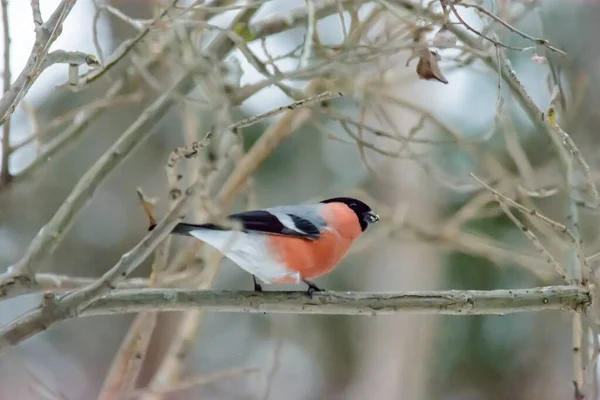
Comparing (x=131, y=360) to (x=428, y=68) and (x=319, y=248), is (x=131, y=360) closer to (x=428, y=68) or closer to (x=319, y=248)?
(x=319, y=248)

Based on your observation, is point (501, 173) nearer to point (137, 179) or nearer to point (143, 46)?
point (143, 46)

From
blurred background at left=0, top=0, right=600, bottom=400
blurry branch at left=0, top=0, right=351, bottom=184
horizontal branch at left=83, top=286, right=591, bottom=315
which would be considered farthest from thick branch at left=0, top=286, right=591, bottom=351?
blurred background at left=0, top=0, right=600, bottom=400

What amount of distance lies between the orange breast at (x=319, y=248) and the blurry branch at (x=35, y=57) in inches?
12.9

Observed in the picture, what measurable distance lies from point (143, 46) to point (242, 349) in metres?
0.75

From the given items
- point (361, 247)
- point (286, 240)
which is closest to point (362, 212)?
point (286, 240)

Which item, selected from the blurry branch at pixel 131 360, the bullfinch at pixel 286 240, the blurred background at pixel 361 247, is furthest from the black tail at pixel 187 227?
the blurred background at pixel 361 247

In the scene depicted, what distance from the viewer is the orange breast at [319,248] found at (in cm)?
77

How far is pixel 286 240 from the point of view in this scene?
2.53 ft

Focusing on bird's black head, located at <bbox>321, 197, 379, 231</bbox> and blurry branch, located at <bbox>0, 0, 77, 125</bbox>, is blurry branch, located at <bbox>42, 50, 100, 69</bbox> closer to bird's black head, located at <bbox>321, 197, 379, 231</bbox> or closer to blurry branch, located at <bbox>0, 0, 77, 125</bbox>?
blurry branch, located at <bbox>0, 0, 77, 125</bbox>

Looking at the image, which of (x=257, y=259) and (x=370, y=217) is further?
(x=370, y=217)

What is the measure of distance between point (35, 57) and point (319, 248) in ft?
1.31

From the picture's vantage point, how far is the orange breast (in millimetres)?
765

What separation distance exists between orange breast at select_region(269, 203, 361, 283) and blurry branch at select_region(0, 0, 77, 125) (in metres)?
0.33

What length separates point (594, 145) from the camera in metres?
1.23
